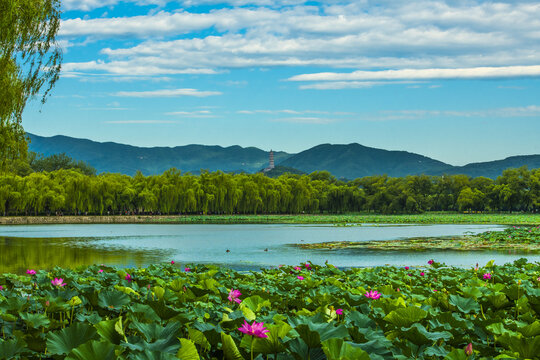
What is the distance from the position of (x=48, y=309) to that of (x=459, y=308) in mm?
A: 3259

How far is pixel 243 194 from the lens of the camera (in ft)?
234

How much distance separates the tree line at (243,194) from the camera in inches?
2350

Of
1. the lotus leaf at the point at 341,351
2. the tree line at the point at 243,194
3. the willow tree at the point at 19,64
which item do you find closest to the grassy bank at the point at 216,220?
the tree line at the point at 243,194

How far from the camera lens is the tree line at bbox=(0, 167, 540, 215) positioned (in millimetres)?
59688

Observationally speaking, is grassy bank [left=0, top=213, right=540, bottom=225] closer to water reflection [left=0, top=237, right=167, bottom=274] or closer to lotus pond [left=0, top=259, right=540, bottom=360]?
water reflection [left=0, top=237, right=167, bottom=274]

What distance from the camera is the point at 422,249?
896 inches

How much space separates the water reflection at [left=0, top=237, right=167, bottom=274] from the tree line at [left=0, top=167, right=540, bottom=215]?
109 ft

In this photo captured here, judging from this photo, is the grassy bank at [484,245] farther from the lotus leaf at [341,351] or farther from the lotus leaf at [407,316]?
the lotus leaf at [341,351]

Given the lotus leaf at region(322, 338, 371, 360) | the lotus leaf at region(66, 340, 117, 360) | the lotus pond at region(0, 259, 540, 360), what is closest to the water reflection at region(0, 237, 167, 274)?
the lotus pond at region(0, 259, 540, 360)

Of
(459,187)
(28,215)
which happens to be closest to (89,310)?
(28,215)

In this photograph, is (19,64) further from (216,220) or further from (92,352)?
(216,220)

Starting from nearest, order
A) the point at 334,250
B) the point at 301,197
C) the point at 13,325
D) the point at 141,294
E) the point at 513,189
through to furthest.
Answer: the point at 13,325 < the point at 141,294 < the point at 334,250 < the point at 301,197 < the point at 513,189

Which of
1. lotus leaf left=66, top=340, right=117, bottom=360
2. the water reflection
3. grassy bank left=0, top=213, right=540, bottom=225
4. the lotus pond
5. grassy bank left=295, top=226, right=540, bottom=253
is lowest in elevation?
grassy bank left=0, top=213, right=540, bottom=225

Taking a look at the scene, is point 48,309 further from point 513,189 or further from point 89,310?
point 513,189
